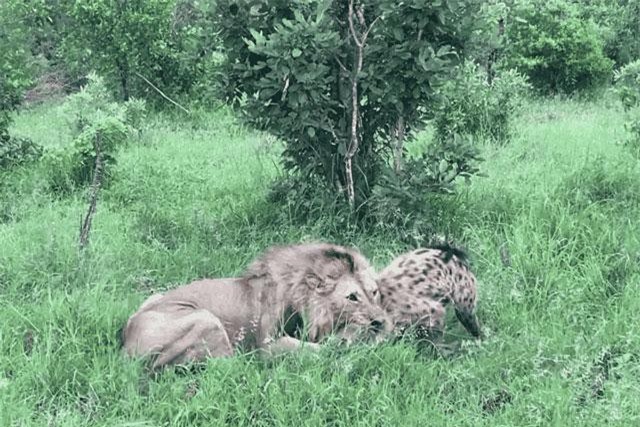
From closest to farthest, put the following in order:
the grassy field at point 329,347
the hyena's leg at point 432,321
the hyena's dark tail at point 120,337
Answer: the grassy field at point 329,347 → the hyena's dark tail at point 120,337 → the hyena's leg at point 432,321

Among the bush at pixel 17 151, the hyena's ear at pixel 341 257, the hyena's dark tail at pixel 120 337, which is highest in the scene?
the hyena's ear at pixel 341 257

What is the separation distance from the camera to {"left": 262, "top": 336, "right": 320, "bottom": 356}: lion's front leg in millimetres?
4562

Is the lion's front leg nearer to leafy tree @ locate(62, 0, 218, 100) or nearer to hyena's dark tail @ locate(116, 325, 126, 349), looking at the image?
hyena's dark tail @ locate(116, 325, 126, 349)

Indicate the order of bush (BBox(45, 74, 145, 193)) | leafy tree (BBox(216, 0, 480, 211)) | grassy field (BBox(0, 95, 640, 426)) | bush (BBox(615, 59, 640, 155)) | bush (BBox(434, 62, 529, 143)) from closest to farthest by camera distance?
1. grassy field (BBox(0, 95, 640, 426))
2. leafy tree (BBox(216, 0, 480, 211))
3. bush (BBox(45, 74, 145, 193))
4. bush (BBox(615, 59, 640, 155))
5. bush (BBox(434, 62, 529, 143))

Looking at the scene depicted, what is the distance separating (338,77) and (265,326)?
7.47 feet

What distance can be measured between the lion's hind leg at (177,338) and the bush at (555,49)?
30.2 feet

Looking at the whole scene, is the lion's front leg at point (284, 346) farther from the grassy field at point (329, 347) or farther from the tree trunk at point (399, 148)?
the tree trunk at point (399, 148)

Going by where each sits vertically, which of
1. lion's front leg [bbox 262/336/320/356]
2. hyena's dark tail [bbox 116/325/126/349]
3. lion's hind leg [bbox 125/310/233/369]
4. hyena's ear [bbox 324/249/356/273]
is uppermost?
hyena's ear [bbox 324/249/356/273]

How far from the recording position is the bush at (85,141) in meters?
6.70

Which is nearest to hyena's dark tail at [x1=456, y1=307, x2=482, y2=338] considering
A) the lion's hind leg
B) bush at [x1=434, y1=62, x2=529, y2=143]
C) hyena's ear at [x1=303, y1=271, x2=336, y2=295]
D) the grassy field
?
the grassy field

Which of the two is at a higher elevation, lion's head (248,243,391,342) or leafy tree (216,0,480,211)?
leafy tree (216,0,480,211)

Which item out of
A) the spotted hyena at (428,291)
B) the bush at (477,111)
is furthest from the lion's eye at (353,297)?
the bush at (477,111)

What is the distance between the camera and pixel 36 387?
432 cm

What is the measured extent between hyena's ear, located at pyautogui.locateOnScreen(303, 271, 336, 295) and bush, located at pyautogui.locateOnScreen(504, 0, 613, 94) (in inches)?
338
